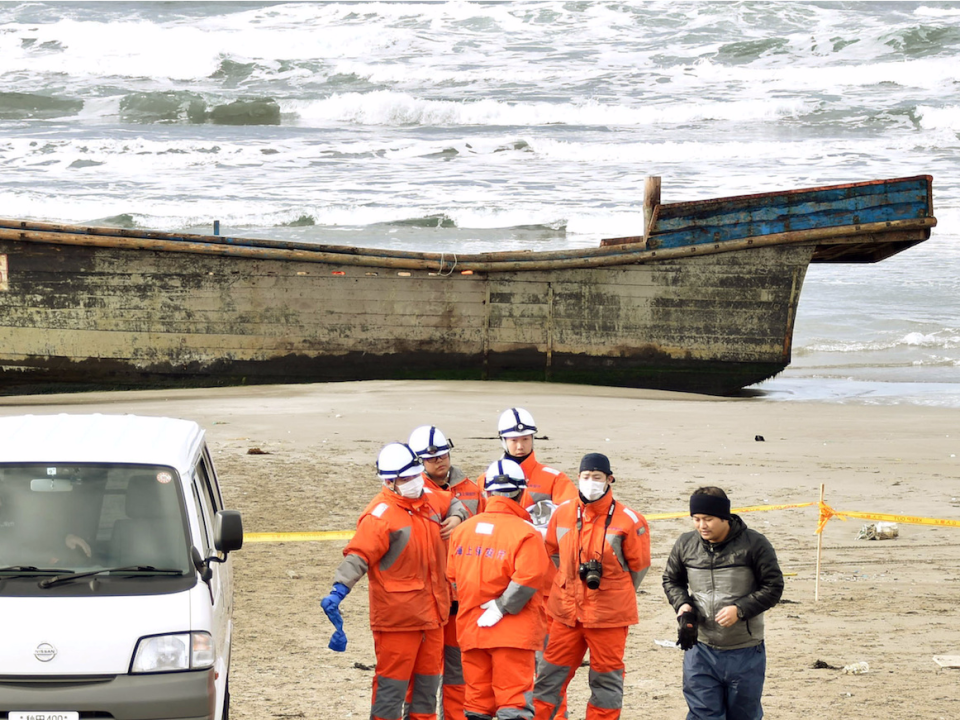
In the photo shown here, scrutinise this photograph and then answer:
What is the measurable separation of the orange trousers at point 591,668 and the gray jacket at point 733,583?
2.05ft

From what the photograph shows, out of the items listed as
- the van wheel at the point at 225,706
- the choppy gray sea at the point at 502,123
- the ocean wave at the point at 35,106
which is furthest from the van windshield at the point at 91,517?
the ocean wave at the point at 35,106

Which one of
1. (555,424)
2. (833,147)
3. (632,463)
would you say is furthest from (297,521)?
(833,147)

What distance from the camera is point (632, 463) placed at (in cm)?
1149

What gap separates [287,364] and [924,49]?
43.7 m

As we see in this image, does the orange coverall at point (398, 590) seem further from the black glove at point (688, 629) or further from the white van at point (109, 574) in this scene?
the black glove at point (688, 629)

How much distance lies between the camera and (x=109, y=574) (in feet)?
16.1

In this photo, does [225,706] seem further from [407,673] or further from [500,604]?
[500,604]

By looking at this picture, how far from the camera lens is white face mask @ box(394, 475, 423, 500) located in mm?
5469

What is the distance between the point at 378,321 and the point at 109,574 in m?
→ 10.9

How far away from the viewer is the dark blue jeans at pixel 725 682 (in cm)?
512

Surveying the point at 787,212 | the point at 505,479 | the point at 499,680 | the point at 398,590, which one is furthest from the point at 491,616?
the point at 787,212

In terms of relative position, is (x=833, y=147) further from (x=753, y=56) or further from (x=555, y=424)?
(x=555, y=424)

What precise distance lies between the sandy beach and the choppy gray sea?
4.18 meters

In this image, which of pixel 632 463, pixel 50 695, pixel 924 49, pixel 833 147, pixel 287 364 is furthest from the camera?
pixel 924 49
